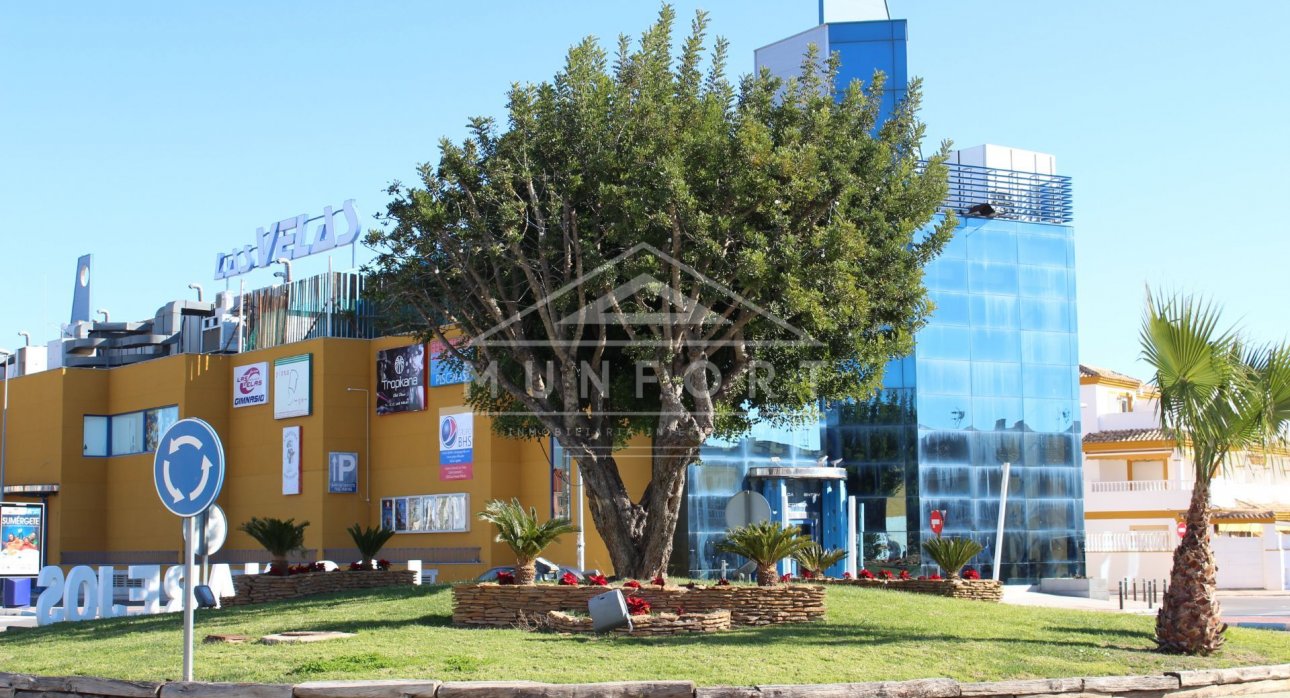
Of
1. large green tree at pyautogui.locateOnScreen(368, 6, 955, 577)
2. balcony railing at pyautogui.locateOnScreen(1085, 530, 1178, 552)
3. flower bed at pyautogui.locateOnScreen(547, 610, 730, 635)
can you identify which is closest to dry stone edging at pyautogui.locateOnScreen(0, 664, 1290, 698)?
flower bed at pyautogui.locateOnScreen(547, 610, 730, 635)

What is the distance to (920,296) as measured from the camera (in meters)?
21.8

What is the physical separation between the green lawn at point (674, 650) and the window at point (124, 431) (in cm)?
2679

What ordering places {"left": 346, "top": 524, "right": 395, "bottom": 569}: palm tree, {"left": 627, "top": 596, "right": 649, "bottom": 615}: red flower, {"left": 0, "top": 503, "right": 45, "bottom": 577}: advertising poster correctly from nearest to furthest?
1. {"left": 627, "top": 596, "right": 649, "bottom": 615}: red flower
2. {"left": 346, "top": 524, "right": 395, "bottom": 569}: palm tree
3. {"left": 0, "top": 503, "right": 45, "bottom": 577}: advertising poster

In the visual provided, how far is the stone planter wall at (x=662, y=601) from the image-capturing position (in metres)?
17.0

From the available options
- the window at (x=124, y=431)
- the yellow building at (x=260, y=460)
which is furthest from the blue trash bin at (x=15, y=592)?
the window at (x=124, y=431)

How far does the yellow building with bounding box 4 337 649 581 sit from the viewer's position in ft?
118

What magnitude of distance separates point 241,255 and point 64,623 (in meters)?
30.3

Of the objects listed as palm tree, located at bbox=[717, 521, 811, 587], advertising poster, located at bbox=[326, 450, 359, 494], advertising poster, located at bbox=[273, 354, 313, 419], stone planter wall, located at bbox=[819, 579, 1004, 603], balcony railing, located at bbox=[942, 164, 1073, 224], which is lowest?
stone planter wall, located at bbox=[819, 579, 1004, 603]

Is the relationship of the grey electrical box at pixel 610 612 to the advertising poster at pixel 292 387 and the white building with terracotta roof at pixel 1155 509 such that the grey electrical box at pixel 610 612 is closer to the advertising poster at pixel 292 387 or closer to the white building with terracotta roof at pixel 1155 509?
the advertising poster at pixel 292 387

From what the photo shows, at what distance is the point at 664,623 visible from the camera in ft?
51.8

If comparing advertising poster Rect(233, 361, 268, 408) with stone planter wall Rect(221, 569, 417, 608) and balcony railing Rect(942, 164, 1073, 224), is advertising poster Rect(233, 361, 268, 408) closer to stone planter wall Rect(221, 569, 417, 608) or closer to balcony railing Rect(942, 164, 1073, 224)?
stone planter wall Rect(221, 569, 417, 608)

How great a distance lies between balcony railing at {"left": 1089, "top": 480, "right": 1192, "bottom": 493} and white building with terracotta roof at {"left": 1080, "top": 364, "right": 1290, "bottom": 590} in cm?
4

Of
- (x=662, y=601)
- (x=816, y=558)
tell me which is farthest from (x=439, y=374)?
(x=662, y=601)

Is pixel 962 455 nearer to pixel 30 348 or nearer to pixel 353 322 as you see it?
pixel 353 322
